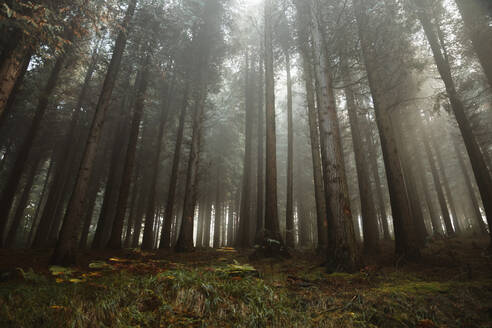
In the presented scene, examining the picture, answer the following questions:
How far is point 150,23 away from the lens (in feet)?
33.2

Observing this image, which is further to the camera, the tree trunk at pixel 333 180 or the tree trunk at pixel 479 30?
the tree trunk at pixel 479 30

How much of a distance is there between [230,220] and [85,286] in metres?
24.9

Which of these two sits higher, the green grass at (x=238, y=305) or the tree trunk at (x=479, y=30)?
the tree trunk at (x=479, y=30)

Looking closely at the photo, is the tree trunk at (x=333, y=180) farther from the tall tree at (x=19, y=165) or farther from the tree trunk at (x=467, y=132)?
the tall tree at (x=19, y=165)

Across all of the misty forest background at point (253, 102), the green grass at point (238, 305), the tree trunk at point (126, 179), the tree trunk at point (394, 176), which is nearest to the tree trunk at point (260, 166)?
the misty forest background at point (253, 102)

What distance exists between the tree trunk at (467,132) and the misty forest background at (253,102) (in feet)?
0.13

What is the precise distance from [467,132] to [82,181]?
12553 millimetres

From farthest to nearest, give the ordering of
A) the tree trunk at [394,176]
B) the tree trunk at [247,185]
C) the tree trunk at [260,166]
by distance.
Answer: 1. the tree trunk at [260,166]
2. the tree trunk at [247,185]
3. the tree trunk at [394,176]

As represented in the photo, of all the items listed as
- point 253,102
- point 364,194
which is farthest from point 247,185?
point 364,194

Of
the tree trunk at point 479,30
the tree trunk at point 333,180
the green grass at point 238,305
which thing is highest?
the tree trunk at point 479,30

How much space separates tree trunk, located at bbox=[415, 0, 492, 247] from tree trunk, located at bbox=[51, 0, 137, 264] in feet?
34.0

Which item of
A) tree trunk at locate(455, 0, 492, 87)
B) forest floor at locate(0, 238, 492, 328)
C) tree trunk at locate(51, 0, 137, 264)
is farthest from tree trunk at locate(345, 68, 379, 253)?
tree trunk at locate(51, 0, 137, 264)

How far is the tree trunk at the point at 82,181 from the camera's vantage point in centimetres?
618

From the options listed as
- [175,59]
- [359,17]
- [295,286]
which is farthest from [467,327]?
[175,59]
